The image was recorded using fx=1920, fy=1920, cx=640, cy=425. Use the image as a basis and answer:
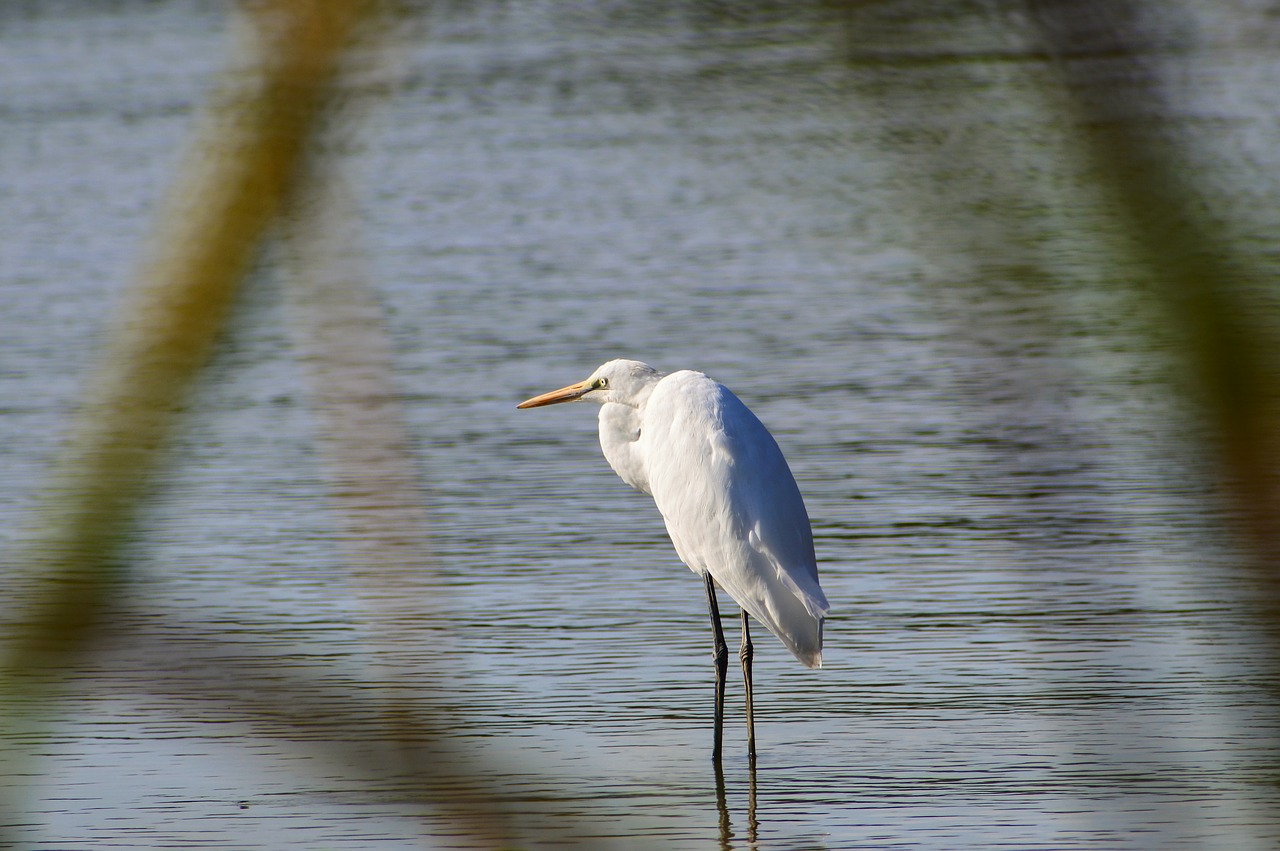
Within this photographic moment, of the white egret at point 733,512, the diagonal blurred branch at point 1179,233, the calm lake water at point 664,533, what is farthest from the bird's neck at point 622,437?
the diagonal blurred branch at point 1179,233

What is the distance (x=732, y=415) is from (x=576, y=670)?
3.67 ft

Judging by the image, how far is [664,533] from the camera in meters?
8.40

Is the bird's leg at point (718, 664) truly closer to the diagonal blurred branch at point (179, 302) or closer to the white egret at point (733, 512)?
the white egret at point (733, 512)

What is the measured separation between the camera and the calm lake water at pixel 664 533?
1051 millimetres

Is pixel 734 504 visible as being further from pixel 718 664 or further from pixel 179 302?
pixel 179 302

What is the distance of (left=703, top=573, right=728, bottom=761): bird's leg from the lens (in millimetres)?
5602

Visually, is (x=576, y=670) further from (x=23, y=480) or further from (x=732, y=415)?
(x=23, y=480)

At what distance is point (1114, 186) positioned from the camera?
2.70ft

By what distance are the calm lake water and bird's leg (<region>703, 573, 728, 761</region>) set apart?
91mm

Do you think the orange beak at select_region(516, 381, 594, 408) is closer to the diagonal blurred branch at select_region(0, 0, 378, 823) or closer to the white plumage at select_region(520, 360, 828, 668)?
the white plumage at select_region(520, 360, 828, 668)

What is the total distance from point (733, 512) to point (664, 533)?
8.80 ft

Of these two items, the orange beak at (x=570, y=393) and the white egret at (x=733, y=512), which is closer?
the white egret at (x=733, y=512)

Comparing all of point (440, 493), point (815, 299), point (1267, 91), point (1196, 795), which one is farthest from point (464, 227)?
point (1196, 795)

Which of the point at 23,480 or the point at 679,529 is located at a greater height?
the point at 679,529
